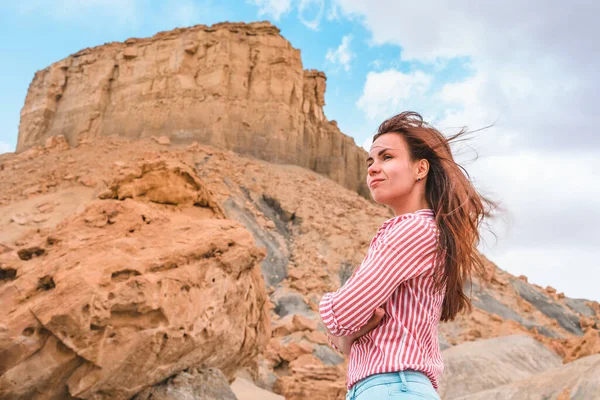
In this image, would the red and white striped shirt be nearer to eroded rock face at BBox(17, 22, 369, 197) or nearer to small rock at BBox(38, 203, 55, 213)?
small rock at BBox(38, 203, 55, 213)

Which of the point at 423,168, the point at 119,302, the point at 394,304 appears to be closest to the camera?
the point at 394,304

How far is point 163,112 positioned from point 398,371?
35336 mm

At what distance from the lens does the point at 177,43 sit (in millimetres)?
37062

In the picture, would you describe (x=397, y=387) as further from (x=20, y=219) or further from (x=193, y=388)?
(x=20, y=219)

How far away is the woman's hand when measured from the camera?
1.60 m

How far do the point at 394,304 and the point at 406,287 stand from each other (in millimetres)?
68

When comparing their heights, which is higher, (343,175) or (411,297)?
(343,175)

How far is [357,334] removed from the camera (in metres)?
1.63

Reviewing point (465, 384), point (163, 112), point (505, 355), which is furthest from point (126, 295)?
point (163, 112)

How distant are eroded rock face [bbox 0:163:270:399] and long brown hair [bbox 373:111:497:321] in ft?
11.0

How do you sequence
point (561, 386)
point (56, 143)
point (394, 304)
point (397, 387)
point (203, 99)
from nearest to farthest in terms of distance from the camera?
point (397, 387) → point (394, 304) → point (561, 386) → point (203, 99) → point (56, 143)

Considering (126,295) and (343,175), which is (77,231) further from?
(343,175)

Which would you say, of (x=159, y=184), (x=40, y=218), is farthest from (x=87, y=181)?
(x=159, y=184)

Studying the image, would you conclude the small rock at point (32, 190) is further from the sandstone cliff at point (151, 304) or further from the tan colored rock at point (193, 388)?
the tan colored rock at point (193, 388)
